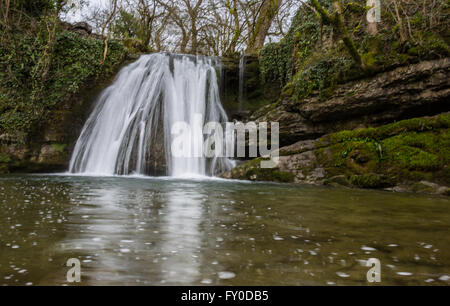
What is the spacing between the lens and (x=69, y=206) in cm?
423

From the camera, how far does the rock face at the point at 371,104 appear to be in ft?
28.6

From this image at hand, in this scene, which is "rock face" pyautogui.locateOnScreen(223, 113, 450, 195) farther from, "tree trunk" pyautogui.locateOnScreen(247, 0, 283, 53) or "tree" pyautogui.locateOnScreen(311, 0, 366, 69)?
"tree trunk" pyautogui.locateOnScreen(247, 0, 283, 53)

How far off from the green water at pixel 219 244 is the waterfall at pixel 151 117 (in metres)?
7.05

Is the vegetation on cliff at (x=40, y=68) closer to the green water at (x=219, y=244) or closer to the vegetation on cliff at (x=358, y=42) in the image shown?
the vegetation on cliff at (x=358, y=42)

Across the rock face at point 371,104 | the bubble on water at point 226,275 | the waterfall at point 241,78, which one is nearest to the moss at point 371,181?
the rock face at point 371,104

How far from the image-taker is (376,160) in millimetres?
8305

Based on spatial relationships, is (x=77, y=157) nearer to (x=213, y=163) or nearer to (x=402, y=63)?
(x=213, y=163)

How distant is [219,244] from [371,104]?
28.1ft

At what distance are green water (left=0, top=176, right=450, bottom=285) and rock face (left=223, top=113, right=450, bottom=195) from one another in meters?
3.31

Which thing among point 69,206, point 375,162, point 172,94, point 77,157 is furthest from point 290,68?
point 69,206

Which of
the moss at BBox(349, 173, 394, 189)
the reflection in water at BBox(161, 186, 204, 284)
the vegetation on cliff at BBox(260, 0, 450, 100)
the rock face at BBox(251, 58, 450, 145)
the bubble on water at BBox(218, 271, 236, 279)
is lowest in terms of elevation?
the bubble on water at BBox(218, 271, 236, 279)

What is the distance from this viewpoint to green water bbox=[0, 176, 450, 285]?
6.30 feet

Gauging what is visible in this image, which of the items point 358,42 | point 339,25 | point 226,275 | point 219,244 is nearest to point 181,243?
point 219,244

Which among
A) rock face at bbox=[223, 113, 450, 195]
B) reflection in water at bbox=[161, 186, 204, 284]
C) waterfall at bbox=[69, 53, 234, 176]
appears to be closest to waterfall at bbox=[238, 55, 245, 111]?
waterfall at bbox=[69, 53, 234, 176]
